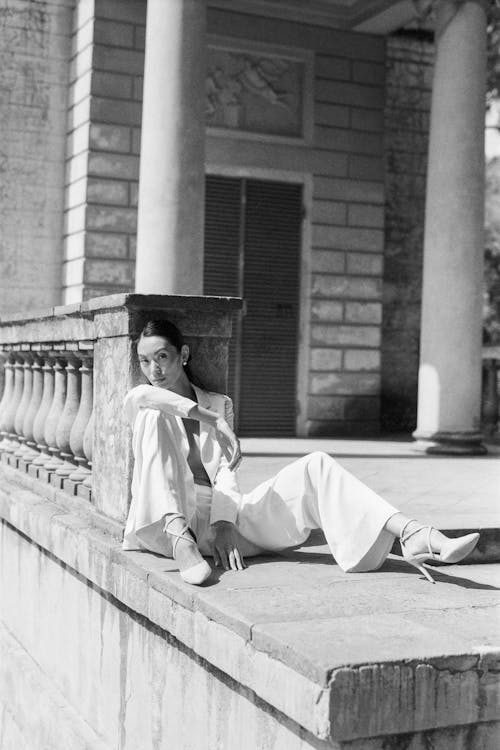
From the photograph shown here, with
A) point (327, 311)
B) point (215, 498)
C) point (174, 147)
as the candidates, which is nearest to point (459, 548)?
point (215, 498)

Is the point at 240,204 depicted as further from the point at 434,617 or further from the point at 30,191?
the point at 434,617

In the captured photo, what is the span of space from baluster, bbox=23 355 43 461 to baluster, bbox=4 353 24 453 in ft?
1.20

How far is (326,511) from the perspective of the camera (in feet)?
14.9

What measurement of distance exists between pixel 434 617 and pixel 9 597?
411cm

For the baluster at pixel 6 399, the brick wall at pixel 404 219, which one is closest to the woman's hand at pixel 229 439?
the baluster at pixel 6 399

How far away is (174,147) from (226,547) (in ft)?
21.8

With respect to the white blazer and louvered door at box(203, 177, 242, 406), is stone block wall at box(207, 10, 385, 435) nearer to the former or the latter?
louvered door at box(203, 177, 242, 406)

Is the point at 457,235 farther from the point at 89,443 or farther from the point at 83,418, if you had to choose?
the point at 89,443

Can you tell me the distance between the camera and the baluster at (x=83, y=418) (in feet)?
20.2

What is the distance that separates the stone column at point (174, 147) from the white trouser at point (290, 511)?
19.4 feet

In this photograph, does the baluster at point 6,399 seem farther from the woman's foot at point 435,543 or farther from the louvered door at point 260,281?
the louvered door at point 260,281

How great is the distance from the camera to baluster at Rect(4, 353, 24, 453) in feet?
26.0

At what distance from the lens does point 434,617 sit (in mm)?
3793

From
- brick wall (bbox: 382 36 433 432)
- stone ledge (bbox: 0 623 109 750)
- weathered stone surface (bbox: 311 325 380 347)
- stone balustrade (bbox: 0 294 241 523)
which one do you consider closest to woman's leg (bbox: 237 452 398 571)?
stone balustrade (bbox: 0 294 241 523)
